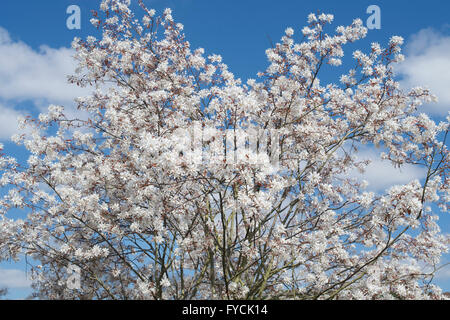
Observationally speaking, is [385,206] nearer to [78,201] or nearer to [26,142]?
[78,201]

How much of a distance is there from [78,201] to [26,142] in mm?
1892

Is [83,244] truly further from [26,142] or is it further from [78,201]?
[26,142]

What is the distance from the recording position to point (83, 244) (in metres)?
9.10

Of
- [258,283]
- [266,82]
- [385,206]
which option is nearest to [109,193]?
[258,283]

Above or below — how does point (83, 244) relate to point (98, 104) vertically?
below

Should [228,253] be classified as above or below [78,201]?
below

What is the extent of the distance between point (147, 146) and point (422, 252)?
21.8ft

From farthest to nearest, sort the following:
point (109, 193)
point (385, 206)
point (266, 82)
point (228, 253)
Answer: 1. point (266, 82)
2. point (109, 193)
3. point (228, 253)
4. point (385, 206)

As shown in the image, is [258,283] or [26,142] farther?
[26,142]

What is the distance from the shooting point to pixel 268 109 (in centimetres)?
945
